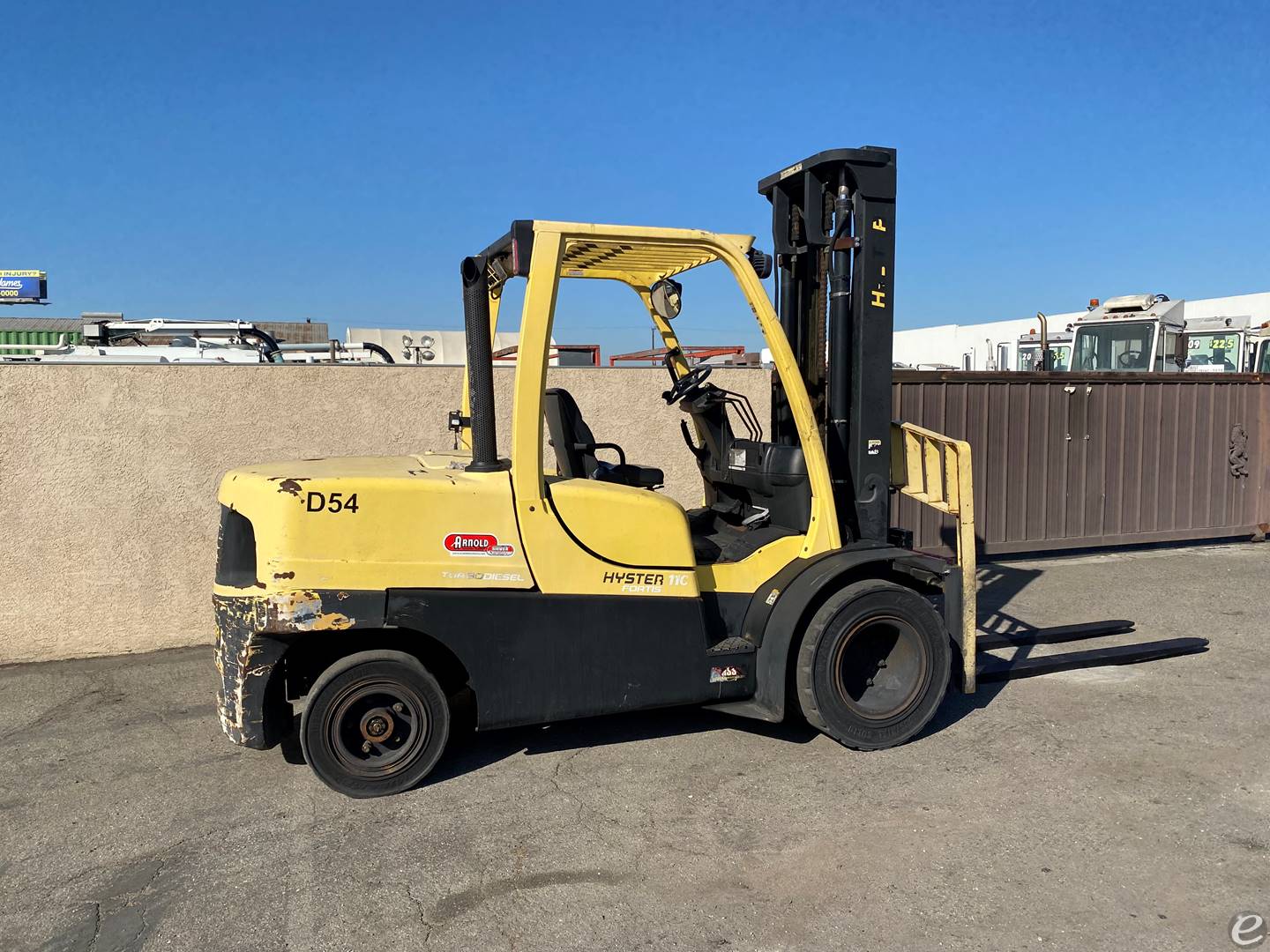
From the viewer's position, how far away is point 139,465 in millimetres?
6887

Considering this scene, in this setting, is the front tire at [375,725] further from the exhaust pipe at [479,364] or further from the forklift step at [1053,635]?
the forklift step at [1053,635]

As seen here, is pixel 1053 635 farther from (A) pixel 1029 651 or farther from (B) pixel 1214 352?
(B) pixel 1214 352

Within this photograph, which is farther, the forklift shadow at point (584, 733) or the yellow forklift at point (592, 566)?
the forklift shadow at point (584, 733)

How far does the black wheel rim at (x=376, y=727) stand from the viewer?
431 centimetres

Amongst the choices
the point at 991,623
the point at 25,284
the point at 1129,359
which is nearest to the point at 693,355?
the point at 991,623

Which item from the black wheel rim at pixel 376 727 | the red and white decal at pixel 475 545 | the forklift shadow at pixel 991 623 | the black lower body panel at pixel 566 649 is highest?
the red and white decal at pixel 475 545

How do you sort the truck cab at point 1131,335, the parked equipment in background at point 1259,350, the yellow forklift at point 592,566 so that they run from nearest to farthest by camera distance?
the yellow forklift at point 592,566 < the truck cab at point 1131,335 < the parked equipment in background at point 1259,350

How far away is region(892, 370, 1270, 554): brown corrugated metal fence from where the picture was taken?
381 inches

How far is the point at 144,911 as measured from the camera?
3486mm

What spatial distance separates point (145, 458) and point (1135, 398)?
9.82 metres

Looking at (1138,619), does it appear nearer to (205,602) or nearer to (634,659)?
(634,659)

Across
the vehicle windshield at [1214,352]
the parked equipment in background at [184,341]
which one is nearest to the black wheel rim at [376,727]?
the parked equipment in background at [184,341]

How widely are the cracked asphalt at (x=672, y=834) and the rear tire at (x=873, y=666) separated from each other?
6.7 inches

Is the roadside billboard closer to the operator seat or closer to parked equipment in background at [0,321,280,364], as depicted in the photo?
parked equipment in background at [0,321,280,364]
